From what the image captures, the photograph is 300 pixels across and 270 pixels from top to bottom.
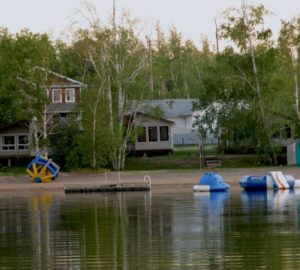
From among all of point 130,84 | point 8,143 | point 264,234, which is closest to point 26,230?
point 264,234

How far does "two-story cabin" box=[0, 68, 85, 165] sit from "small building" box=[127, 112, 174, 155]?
6.82 metres

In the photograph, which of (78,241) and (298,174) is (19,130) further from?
(78,241)

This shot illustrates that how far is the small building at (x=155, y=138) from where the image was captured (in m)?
85.2

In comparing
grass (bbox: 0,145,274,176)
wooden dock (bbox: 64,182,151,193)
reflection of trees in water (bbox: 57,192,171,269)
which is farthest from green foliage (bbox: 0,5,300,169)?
reflection of trees in water (bbox: 57,192,171,269)

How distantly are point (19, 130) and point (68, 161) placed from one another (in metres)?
11.0

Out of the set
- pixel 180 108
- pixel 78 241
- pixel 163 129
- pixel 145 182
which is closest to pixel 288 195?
pixel 145 182

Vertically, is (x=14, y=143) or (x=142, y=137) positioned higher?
(x=142, y=137)

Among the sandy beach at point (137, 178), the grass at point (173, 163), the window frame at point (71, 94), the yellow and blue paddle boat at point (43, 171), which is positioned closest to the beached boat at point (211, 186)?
the sandy beach at point (137, 178)

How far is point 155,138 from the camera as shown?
8581cm

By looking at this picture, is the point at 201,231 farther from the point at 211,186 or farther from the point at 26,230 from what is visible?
the point at 211,186

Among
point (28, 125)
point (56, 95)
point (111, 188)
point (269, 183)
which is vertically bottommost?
point (111, 188)

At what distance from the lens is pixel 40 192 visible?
61.3 m

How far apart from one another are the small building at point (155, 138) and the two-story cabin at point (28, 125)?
22.4 ft

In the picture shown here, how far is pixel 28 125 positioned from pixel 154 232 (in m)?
50.2
